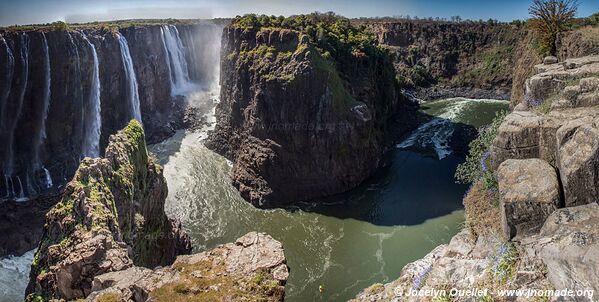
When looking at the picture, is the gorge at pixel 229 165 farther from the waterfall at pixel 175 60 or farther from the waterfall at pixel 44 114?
the waterfall at pixel 175 60

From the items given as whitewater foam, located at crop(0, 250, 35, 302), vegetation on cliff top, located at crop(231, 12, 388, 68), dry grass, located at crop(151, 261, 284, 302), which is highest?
vegetation on cliff top, located at crop(231, 12, 388, 68)

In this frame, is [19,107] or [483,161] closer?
[483,161]

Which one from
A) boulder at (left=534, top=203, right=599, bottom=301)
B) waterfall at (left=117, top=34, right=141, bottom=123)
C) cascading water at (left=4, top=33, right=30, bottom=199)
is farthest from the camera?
waterfall at (left=117, top=34, right=141, bottom=123)

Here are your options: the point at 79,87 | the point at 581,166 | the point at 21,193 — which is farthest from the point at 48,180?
the point at 581,166

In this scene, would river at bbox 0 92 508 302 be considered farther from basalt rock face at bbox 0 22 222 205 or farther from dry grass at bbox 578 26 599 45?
dry grass at bbox 578 26 599 45

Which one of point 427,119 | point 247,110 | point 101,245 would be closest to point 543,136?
point 101,245

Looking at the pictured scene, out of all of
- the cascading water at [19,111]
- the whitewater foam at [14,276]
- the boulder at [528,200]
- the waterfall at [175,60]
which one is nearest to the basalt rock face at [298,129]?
the whitewater foam at [14,276]

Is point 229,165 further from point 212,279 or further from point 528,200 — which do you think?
point 528,200

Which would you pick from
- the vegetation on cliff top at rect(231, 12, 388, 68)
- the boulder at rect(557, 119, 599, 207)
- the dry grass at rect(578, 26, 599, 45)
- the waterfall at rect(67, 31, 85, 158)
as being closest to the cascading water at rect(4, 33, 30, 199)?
the waterfall at rect(67, 31, 85, 158)
